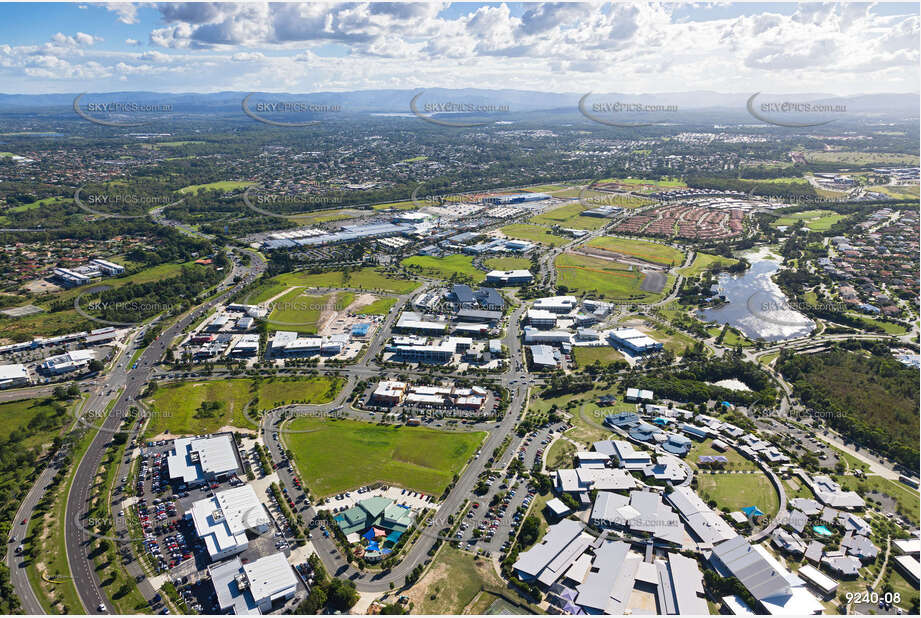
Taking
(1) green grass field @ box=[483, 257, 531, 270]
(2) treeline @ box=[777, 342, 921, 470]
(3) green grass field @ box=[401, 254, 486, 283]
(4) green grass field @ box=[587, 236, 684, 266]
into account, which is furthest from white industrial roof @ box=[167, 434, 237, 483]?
(4) green grass field @ box=[587, 236, 684, 266]

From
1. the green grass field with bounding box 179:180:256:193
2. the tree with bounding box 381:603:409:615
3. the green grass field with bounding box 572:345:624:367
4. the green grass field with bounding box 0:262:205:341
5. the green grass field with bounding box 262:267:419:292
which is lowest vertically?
the green grass field with bounding box 572:345:624:367

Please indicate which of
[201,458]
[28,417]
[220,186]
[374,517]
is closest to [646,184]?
[220,186]

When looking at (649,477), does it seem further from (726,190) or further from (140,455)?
(726,190)

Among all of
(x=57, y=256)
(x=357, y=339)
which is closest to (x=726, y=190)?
(x=357, y=339)

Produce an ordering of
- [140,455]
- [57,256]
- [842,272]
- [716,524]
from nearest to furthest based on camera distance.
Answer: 1. [716,524]
2. [140,455]
3. [842,272]
4. [57,256]

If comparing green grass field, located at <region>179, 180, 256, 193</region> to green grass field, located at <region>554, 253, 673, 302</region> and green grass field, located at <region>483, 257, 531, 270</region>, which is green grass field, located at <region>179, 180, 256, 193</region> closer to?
green grass field, located at <region>483, 257, 531, 270</region>
